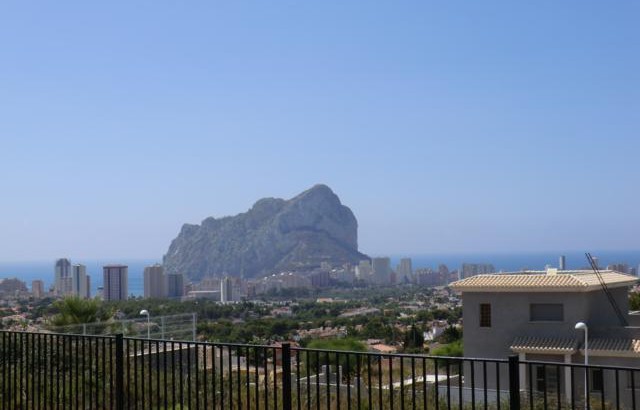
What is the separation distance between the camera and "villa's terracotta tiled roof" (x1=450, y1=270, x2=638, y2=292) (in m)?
34.1

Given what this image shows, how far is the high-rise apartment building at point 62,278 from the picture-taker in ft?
464

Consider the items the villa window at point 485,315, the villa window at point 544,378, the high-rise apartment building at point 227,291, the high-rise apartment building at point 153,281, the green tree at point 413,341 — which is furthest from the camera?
the high-rise apartment building at point 227,291

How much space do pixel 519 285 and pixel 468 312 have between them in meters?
3.27

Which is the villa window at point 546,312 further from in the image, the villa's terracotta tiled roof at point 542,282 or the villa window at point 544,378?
the villa window at point 544,378

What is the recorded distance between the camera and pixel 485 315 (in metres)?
36.9

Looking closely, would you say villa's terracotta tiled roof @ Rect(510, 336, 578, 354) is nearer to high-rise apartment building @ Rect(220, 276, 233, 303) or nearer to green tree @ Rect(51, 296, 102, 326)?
green tree @ Rect(51, 296, 102, 326)

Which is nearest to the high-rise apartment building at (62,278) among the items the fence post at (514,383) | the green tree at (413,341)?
the green tree at (413,341)

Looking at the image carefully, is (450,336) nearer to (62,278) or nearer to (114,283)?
(114,283)

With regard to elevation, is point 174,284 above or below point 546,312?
below

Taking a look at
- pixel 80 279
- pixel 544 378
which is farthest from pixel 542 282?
pixel 80 279

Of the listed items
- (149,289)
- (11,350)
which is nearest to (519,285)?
(11,350)

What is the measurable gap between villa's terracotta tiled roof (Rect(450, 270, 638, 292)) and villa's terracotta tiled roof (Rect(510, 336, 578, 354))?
7.35 ft

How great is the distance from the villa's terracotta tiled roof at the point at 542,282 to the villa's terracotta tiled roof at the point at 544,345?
88.2 inches

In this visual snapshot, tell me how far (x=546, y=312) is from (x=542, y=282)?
1419mm
